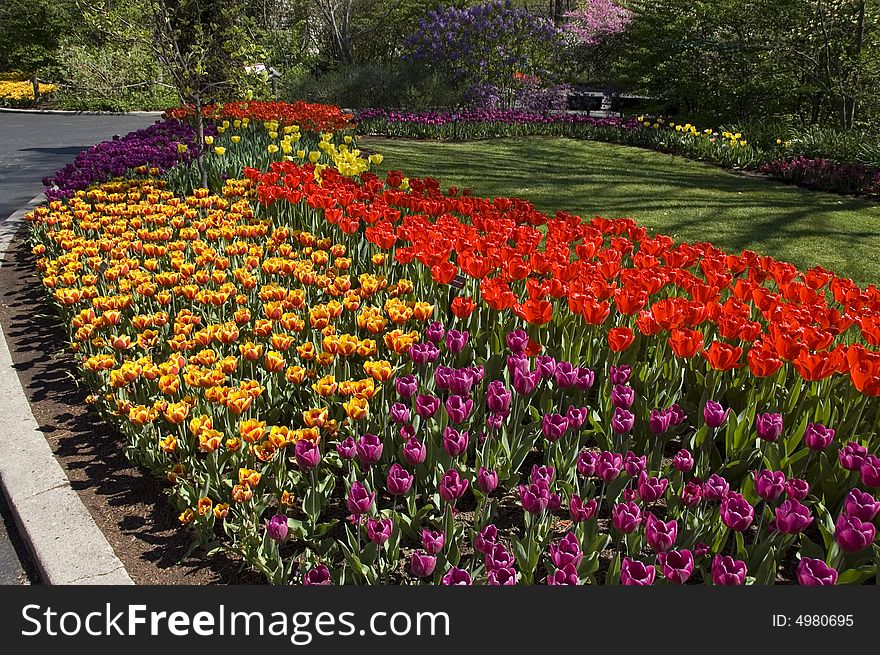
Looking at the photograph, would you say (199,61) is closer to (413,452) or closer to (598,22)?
(413,452)

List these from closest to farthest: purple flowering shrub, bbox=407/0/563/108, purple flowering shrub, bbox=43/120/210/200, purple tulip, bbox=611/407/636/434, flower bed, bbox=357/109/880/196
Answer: purple tulip, bbox=611/407/636/434 → purple flowering shrub, bbox=43/120/210/200 → flower bed, bbox=357/109/880/196 → purple flowering shrub, bbox=407/0/563/108

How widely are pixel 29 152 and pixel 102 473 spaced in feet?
41.9

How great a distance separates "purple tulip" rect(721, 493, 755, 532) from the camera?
1.88m

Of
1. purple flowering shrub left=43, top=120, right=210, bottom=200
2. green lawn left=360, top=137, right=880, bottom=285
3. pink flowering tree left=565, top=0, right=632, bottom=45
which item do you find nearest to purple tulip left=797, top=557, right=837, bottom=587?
green lawn left=360, top=137, right=880, bottom=285

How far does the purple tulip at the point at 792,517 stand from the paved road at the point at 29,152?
243 cm

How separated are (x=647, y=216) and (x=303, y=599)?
24.0ft

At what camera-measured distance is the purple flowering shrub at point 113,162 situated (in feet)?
21.9

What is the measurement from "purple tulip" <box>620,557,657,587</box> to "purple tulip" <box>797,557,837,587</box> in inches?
13.4

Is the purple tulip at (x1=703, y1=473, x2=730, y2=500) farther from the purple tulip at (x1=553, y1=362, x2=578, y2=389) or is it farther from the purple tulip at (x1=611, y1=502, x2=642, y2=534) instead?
the purple tulip at (x1=553, y1=362, x2=578, y2=389)

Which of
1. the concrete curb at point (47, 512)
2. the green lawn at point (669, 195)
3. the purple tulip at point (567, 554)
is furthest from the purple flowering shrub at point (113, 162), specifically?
the purple tulip at point (567, 554)

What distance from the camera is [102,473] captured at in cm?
305

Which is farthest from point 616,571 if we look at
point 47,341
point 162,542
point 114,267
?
point 47,341

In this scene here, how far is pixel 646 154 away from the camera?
13211mm

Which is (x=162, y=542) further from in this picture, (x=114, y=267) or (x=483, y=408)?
(x=114, y=267)
